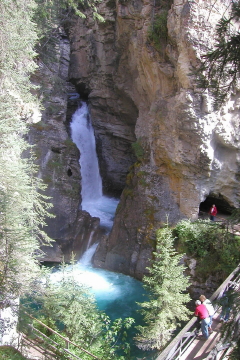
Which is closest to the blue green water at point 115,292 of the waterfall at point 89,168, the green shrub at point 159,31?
the waterfall at point 89,168

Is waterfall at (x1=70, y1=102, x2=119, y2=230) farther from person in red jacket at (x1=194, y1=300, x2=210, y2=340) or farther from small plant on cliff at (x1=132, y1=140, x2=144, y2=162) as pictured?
person in red jacket at (x1=194, y1=300, x2=210, y2=340)

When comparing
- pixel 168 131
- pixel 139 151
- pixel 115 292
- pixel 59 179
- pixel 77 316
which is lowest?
pixel 115 292

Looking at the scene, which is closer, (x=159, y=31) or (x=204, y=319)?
(x=204, y=319)

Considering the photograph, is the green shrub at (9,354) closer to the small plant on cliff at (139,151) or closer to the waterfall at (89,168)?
the small plant on cliff at (139,151)

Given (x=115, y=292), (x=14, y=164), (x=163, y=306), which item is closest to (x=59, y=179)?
(x=115, y=292)

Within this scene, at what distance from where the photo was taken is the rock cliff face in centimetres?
1275

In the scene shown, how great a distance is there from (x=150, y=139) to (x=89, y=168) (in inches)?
308

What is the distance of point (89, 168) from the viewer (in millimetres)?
22172

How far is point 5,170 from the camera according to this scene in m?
8.81

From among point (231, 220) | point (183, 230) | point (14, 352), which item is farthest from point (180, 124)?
point (14, 352)

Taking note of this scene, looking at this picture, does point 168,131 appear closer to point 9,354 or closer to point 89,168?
point 89,168

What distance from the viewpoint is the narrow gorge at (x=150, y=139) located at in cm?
1286

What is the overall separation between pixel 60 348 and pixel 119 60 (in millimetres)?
17039

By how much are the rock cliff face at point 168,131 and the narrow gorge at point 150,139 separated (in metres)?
0.05
